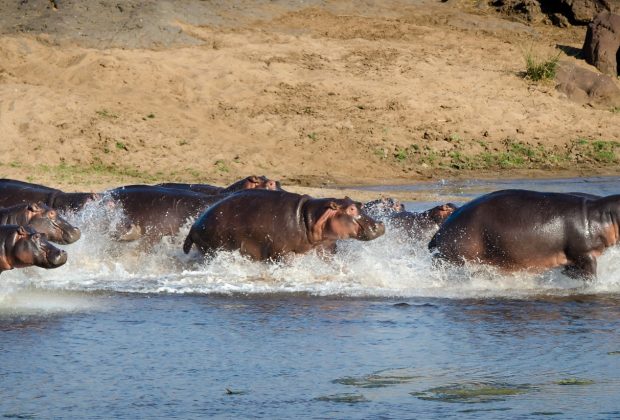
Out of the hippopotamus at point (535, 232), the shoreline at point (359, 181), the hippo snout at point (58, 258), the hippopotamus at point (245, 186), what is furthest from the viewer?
the shoreline at point (359, 181)

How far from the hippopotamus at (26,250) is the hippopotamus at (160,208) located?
86.5 inches

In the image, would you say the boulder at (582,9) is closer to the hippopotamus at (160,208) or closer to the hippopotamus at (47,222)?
the hippopotamus at (160,208)

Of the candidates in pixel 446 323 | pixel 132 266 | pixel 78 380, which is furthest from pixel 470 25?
pixel 78 380

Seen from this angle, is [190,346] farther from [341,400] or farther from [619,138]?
[619,138]

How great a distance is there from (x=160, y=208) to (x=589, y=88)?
37.7 ft

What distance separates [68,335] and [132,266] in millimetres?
3086

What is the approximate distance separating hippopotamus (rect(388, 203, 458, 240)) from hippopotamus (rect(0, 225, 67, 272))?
322cm

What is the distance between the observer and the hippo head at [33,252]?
8.27 meters

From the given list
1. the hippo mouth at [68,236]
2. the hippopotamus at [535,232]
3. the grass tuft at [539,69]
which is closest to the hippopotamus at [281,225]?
the hippopotamus at [535,232]

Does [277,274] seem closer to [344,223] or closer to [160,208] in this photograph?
[344,223]

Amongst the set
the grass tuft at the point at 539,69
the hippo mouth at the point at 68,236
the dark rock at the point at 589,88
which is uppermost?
the grass tuft at the point at 539,69

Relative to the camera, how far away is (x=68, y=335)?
7.25 meters

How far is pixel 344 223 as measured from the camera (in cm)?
945

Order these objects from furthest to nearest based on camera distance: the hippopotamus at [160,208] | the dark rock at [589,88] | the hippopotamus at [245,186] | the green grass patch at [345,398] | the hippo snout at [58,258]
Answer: the dark rock at [589,88], the hippopotamus at [245,186], the hippopotamus at [160,208], the hippo snout at [58,258], the green grass patch at [345,398]
